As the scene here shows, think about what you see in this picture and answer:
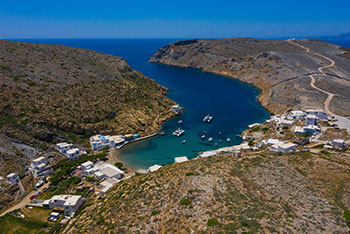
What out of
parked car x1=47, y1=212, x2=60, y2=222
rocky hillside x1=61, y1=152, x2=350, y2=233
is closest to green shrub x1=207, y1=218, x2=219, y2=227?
rocky hillside x1=61, y1=152, x2=350, y2=233

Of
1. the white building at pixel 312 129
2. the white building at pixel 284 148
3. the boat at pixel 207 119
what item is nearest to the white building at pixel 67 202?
the white building at pixel 284 148

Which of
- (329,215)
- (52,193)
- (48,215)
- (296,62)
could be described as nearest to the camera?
(329,215)

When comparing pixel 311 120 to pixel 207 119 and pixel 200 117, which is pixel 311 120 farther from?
pixel 200 117

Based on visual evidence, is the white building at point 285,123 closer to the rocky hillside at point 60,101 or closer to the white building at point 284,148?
the white building at point 284,148

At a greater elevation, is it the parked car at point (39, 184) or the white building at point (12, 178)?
the white building at point (12, 178)

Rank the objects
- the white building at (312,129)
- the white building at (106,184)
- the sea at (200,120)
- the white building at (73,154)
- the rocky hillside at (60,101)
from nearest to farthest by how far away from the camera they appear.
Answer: the white building at (106,184) → the white building at (73,154) → the rocky hillside at (60,101) → the white building at (312,129) → the sea at (200,120)

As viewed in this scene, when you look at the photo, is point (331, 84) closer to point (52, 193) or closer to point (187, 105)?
point (187, 105)

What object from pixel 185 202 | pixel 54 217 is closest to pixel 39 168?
pixel 54 217

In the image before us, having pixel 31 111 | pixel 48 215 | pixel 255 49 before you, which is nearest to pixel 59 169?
pixel 48 215
